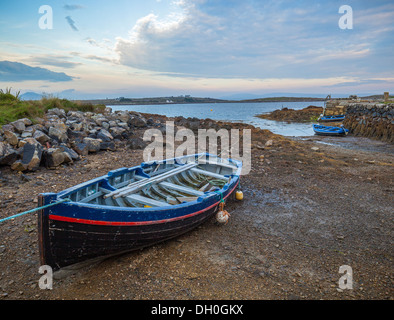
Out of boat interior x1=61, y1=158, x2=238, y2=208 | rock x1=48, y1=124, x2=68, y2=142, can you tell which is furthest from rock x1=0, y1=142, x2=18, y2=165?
boat interior x1=61, y1=158, x2=238, y2=208

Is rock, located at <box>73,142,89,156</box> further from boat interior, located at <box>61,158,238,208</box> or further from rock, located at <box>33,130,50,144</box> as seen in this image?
boat interior, located at <box>61,158,238,208</box>

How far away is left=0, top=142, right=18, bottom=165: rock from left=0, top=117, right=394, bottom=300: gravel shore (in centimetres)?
29

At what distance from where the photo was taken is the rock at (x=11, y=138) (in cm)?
1001

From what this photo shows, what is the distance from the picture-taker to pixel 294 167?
41.9ft

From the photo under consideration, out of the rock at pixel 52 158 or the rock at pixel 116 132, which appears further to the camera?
the rock at pixel 116 132

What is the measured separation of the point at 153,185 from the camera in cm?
732

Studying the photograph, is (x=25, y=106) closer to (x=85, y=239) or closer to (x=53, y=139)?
(x=53, y=139)

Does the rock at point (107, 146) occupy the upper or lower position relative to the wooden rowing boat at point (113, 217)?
upper

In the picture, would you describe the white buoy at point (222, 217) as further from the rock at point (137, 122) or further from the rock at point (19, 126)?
the rock at point (137, 122)

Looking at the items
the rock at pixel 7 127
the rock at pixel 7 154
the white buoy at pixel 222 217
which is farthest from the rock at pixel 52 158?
the white buoy at pixel 222 217

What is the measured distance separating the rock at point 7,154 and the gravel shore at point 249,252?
0.29m
